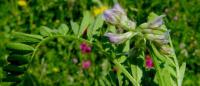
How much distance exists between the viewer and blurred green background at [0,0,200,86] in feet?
10.5

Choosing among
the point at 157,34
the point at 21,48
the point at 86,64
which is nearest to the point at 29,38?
the point at 21,48

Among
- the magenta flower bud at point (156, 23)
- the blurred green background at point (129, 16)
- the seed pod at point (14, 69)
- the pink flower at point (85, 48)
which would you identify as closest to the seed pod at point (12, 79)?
the seed pod at point (14, 69)

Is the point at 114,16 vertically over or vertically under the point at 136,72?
over

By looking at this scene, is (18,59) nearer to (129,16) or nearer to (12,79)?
(12,79)

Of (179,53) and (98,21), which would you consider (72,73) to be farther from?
(98,21)

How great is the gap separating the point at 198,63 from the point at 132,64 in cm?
163

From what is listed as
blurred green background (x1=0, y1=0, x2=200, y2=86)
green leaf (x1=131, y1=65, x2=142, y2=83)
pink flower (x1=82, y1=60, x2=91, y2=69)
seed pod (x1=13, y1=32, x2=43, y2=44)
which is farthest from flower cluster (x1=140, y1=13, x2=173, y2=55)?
pink flower (x1=82, y1=60, x2=91, y2=69)

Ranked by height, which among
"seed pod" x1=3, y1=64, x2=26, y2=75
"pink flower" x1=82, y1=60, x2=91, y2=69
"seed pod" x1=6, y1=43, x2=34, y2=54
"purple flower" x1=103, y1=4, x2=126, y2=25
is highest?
"purple flower" x1=103, y1=4, x2=126, y2=25

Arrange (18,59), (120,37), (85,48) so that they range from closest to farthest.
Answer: (120,37) < (18,59) < (85,48)

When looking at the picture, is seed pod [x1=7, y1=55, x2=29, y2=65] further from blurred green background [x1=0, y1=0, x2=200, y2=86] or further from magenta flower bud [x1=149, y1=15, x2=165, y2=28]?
blurred green background [x1=0, y1=0, x2=200, y2=86]

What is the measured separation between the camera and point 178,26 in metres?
3.21

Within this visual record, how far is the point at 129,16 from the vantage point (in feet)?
10.7

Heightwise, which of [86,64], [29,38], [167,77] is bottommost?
[86,64]

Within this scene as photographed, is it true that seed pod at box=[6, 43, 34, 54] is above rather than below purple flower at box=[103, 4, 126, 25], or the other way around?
below
